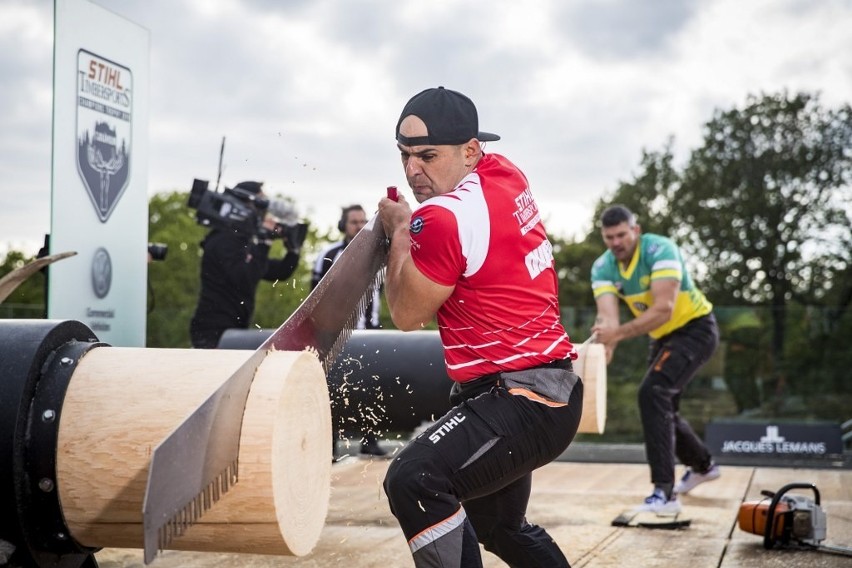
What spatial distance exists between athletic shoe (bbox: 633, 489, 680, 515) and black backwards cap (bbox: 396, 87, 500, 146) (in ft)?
13.1

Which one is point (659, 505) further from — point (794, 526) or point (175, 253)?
point (175, 253)

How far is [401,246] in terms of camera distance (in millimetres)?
3395

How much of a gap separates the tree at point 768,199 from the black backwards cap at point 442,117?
115 ft

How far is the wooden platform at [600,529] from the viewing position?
529 centimetres

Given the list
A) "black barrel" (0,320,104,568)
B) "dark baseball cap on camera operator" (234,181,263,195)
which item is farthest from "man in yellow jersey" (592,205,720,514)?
"black barrel" (0,320,104,568)

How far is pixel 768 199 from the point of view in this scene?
131ft

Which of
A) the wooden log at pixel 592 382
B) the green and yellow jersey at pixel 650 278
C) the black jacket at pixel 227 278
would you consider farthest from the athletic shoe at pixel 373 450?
the wooden log at pixel 592 382

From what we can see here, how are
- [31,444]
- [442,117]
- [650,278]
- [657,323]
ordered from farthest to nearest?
1. [650,278]
2. [657,323]
3. [442,117]
4. [31,444]

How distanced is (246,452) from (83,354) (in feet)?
2.52

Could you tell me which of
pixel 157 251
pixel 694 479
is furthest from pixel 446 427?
pixel 694 479

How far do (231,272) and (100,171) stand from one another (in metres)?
1.78

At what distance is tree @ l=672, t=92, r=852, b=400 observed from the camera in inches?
1494

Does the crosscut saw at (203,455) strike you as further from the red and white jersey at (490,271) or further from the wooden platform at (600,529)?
the wooden platform at (600,529)

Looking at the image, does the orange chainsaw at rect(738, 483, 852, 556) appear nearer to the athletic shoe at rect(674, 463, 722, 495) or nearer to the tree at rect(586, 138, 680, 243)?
the athletic shoe at rect(674, 463, 722, 495)
